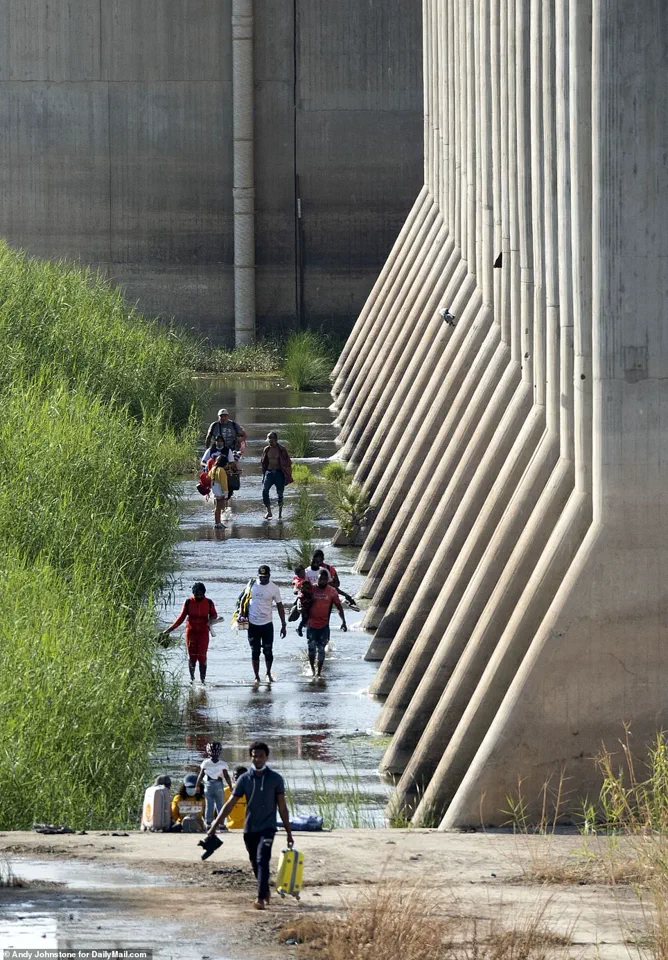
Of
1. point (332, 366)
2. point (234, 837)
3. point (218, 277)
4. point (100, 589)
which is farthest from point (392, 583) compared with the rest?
point (218, 277)

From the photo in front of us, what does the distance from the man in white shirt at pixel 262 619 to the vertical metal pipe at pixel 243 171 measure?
20852 millimetres

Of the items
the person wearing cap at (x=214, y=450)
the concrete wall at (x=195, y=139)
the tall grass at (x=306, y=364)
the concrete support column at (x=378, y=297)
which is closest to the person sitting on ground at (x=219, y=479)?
the person wearing cap at (x=214, y=450)

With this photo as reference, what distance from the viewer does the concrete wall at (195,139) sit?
36.3 metres

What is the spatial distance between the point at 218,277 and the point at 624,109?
84.4 ft

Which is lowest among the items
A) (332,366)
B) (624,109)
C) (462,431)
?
(332,366)

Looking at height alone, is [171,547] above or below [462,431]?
below

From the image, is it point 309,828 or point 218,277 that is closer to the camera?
point 309,828

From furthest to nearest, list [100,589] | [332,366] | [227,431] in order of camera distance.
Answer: [332,366] < [227,431] < [100,589]

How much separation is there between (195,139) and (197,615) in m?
22.5

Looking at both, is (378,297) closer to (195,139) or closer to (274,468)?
(274,468)

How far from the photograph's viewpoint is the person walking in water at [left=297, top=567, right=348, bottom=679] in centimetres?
1597

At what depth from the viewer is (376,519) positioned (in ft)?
65.3

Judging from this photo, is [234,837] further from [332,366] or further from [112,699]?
[332,366]

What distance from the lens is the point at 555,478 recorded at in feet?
41.2
